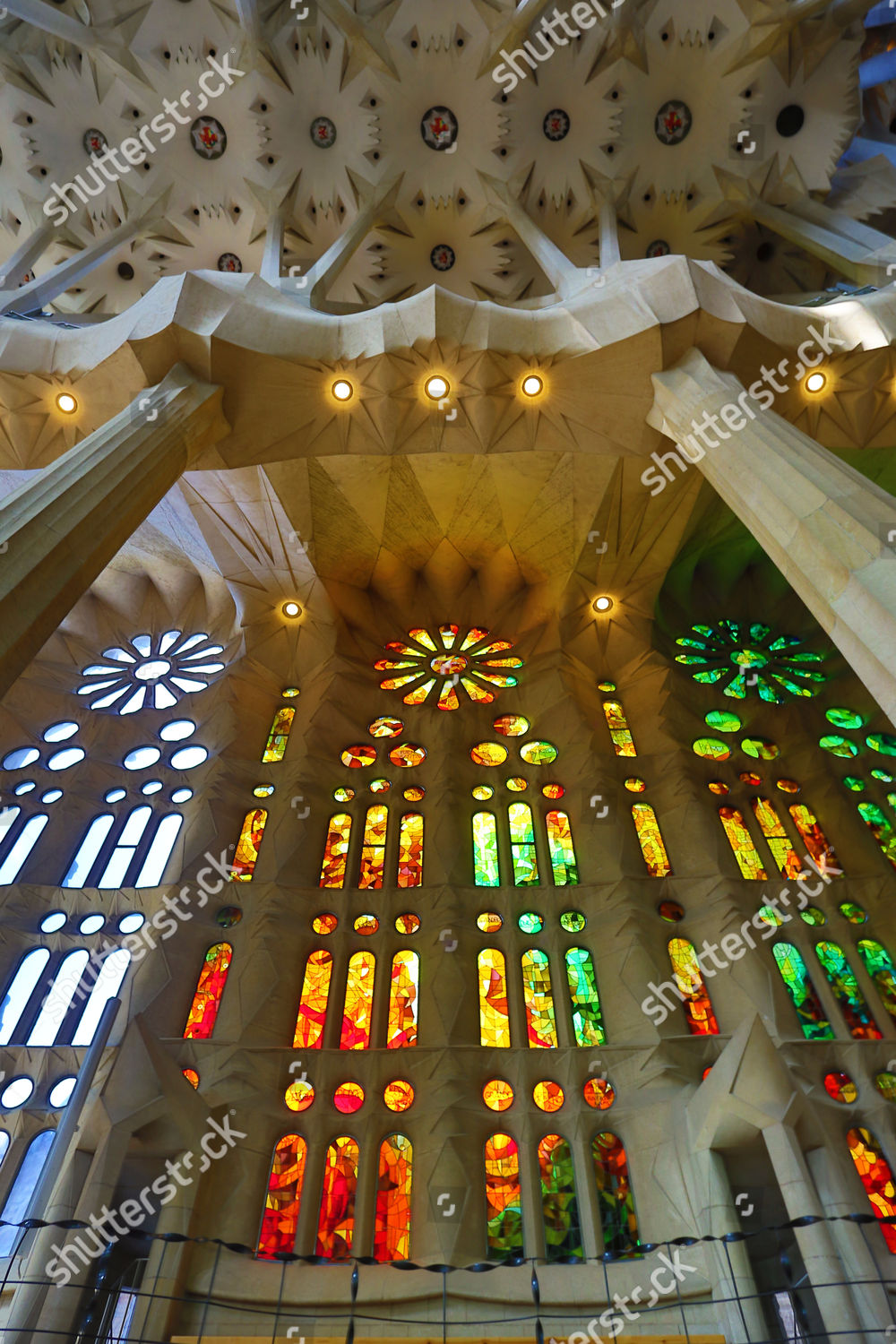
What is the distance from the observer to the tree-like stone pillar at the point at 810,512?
6.01 meters

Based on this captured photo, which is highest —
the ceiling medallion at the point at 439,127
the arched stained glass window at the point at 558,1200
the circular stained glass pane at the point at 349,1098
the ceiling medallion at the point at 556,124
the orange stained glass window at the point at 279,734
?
the ceiling medallion at the point at 556,124

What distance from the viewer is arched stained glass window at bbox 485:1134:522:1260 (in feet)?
31.0

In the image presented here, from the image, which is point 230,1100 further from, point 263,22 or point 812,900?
point 263,22

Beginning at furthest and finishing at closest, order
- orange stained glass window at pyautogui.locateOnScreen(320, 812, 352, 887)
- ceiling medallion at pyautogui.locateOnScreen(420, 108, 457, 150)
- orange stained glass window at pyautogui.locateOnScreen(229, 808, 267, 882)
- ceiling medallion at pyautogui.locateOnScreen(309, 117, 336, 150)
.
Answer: ceiling medallion at pyautogui.locateOnScreen(309, 117, 336, 150)
ceiling medallion at pyautogui.locateOnScreen(420, 108, 457, 150)
orange stained glass window at pyautogui.locateOnScreen(320, 812, 352, 887)
orange stained glass window at pyautogui.locateOnScreen(229, 808, 267, 882)

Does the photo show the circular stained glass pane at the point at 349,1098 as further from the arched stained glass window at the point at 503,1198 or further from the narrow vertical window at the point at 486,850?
the narrow vertical window at the point at 486,850

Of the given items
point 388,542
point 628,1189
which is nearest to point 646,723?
point 388,542

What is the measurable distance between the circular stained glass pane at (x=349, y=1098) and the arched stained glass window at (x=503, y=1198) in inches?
62.7

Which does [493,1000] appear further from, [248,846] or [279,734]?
[279,734]

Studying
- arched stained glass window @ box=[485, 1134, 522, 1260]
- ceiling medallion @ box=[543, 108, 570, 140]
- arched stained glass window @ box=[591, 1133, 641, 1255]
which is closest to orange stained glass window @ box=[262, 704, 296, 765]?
arched stained glass window @ box=[485, 1134, 522, 1260]

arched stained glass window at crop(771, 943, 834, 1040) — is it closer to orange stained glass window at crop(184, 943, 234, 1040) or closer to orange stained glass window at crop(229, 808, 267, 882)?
orange stained glass window at crop(184, 943, 234, 1040)

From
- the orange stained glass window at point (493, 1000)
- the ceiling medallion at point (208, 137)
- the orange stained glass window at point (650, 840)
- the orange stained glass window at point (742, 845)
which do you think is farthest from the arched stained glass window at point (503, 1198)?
the ceiling medallion at point (208, 137)

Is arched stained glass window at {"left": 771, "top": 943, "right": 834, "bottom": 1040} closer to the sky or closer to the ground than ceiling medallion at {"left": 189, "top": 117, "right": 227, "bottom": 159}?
closer to the ground

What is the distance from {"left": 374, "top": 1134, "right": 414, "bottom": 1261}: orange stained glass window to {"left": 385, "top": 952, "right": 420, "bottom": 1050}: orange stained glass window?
3.86 feet

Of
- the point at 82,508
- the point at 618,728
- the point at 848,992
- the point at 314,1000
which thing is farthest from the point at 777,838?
the point at 82,508
